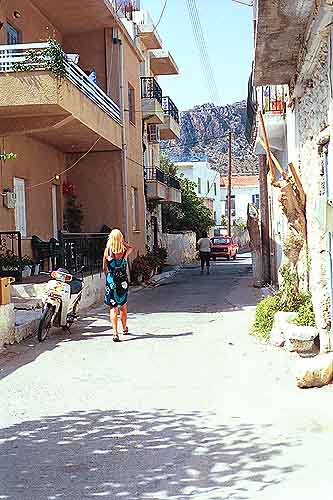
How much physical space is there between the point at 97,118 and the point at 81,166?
370cm

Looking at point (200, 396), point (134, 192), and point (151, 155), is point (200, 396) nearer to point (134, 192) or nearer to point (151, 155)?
point (134, 192)

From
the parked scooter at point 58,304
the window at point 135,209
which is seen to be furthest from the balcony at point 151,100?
the parked scooter at point 58,304

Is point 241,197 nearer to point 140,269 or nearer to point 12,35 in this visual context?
point 140,269

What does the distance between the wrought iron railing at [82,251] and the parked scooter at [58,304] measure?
3187 millimetres

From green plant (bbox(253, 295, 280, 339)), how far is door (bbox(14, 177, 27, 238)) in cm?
792

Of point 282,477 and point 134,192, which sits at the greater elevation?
point 134,192

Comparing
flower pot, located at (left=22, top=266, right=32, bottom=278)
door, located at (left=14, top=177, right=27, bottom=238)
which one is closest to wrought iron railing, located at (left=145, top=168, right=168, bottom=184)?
door, located at (left=14, top=177, right=27, bottom=238)

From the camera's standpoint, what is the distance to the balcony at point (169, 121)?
31.9 m

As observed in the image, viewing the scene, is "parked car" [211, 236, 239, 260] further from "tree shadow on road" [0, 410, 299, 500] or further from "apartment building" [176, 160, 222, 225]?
"tree shadow on road" [0, 410, 299, 500]

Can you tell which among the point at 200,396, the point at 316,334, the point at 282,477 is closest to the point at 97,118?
the point at 316,334

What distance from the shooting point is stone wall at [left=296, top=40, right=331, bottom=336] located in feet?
28.3

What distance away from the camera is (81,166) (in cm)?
2133

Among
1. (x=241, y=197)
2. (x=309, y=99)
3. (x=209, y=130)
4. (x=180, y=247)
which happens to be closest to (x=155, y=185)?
(x=180, y=247)

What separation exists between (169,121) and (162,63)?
3.07 metres
